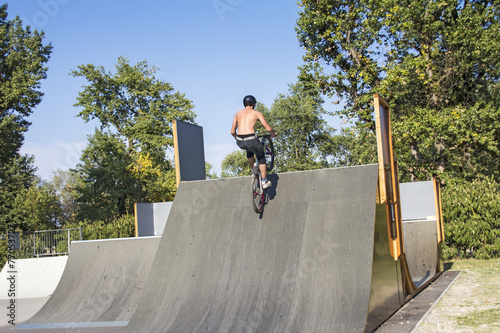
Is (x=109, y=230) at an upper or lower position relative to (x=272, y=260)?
lower

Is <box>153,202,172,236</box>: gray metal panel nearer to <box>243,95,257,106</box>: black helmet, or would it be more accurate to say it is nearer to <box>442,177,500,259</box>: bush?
<box>442,177,500,259</box>: bush

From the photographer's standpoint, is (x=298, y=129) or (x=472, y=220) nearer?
(x=472, y=220)

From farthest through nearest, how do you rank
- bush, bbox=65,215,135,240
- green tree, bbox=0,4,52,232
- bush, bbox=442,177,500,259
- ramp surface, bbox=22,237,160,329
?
1. green tree, bbox=0,4,52,232
2. bush, bbox=65,215,135,240
3. bush, bbox=442,177,500,259
4. ramp surface, bbox=22,237,160,329

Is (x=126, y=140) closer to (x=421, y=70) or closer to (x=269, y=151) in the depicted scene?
(x=421, y=70)

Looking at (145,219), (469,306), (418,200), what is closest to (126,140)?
(145,219)

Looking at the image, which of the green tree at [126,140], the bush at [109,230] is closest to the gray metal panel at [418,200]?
the bush at [109,230]

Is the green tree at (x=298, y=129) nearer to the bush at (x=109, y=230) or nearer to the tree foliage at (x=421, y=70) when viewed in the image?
the tree foliage at (x=421, y=70)

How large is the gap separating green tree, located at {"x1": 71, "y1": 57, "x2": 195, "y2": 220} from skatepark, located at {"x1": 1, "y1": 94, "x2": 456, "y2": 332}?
25195 millimetres

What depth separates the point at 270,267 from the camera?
20.7 ft

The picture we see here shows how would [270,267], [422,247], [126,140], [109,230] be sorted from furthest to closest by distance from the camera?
[126,140] → [109,230] → [422,247] → [270,267]

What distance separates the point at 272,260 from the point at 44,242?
16741mm

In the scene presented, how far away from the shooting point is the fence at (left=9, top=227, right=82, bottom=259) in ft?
65.8

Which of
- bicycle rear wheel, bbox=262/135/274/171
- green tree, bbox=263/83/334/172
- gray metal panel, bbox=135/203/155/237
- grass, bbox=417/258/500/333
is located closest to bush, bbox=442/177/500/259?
grass, bbox=417/258/500/333

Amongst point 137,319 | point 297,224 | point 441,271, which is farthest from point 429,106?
point 137,319
